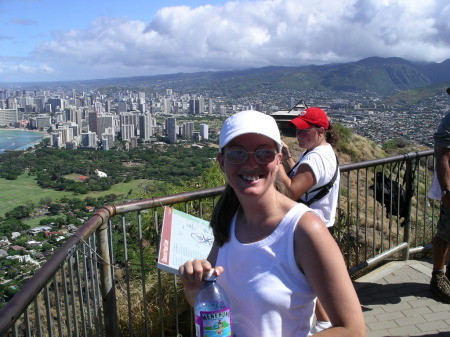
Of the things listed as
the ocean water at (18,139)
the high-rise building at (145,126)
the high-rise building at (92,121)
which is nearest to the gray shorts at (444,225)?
the high-rise building at (145,126)

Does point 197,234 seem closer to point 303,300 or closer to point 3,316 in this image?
point 303,300

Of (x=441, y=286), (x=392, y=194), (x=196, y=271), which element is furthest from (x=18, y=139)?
(x=196, y=271)

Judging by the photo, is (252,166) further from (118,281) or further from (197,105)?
(197,105)

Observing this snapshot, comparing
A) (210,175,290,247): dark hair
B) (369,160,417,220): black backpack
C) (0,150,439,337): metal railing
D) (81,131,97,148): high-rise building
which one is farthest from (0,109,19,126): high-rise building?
(210,175,290,247): dark hair

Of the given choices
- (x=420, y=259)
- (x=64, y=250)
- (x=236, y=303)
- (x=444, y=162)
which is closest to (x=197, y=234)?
(x=64, y=250)

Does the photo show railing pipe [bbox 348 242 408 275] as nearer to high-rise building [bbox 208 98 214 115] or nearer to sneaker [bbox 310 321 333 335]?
sneaker [bbox 310 321 333 335]

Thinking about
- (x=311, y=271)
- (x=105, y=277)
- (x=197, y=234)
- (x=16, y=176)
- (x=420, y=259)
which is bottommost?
(x=16, y=176)
